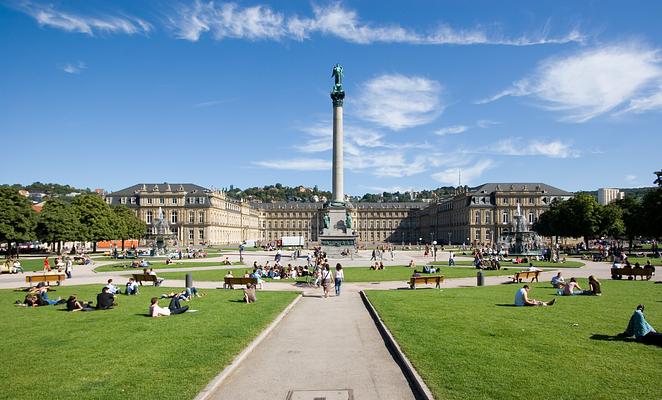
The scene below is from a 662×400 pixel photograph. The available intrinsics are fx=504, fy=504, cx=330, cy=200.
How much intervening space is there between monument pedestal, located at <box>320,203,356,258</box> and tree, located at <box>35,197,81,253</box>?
3776cm

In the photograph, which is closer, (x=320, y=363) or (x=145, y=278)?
(x=320, y=363)

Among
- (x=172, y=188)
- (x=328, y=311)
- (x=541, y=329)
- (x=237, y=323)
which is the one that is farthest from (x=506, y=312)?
(x=172, y=188)

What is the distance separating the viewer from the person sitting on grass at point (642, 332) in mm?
13711

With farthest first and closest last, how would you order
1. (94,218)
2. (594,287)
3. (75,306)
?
(94,218) < (594,287) < (75,306)

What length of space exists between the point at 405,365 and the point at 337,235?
58875mm

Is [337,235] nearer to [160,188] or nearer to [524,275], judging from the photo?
[524,275]

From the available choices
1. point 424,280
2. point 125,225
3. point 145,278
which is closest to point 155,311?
point 145,278

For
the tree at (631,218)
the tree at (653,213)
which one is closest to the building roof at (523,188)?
the tree at (631,218)

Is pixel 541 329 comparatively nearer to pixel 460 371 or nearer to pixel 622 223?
pixel 460 371

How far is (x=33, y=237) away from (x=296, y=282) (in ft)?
177

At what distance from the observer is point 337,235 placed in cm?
7081

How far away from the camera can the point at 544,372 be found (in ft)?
36.4

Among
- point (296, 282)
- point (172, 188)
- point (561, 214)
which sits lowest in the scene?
point (296, 282)

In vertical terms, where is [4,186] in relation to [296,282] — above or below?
above
